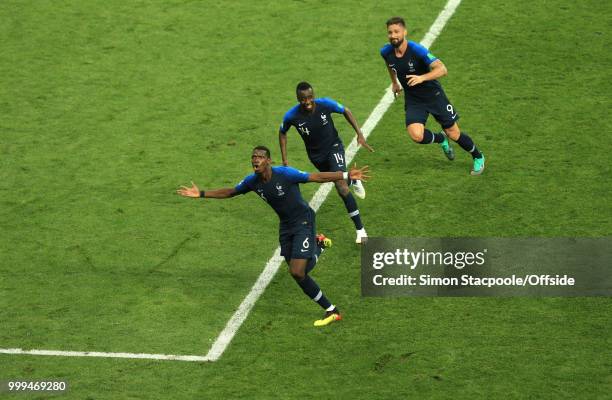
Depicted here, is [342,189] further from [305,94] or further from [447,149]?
[447,149]

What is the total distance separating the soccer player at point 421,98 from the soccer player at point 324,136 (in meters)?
1.40

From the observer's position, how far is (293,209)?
17578 millimetres

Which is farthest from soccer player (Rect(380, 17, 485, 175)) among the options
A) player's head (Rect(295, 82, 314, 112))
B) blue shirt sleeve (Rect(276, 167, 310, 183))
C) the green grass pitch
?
blue shirt sleeve (Rect(276, 167, 310, 183))

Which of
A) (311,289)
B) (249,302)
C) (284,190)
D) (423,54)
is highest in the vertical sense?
(423,54)

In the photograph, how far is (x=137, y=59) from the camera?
80.4ft

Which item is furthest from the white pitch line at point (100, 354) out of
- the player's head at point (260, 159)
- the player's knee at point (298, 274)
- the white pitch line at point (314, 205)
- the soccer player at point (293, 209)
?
the player's head at point (260, 159)

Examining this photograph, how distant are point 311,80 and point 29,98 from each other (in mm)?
4934

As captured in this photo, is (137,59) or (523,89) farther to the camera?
(137,59)

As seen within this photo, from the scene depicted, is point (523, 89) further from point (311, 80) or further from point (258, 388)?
point (258, 388)

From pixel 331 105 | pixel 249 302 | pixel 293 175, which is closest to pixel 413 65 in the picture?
pixel 331 105

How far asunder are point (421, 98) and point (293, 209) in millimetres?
3856

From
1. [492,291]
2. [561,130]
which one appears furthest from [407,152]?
[492,291]

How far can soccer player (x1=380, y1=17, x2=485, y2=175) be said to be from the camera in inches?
787

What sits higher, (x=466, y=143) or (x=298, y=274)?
(x=466, y=143)
